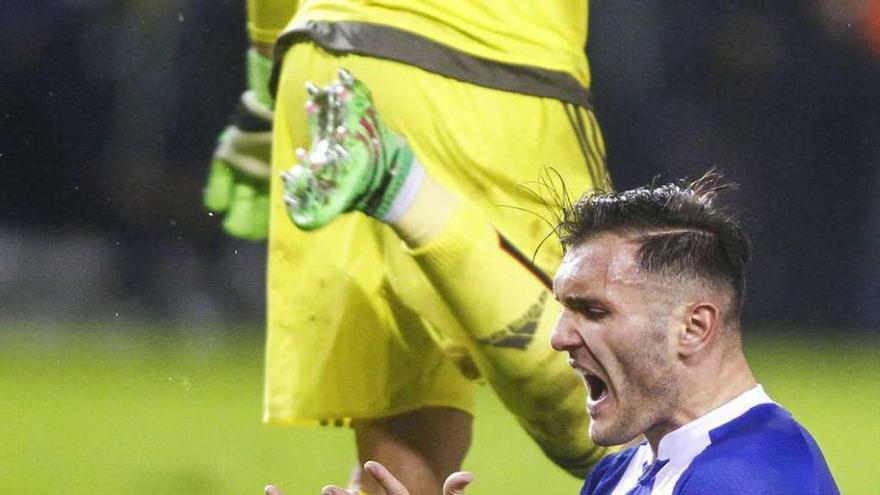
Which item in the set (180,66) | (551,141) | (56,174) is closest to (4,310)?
(56,174)

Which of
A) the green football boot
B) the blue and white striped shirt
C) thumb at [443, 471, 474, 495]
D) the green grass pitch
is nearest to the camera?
the blue and white striped shirt

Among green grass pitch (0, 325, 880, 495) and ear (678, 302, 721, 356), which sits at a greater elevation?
ear (678, 302, 721, 356)

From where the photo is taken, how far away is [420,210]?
1.88 metres

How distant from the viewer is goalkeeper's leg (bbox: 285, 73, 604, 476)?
1.86m

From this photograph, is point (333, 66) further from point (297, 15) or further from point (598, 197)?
point (598, 197)

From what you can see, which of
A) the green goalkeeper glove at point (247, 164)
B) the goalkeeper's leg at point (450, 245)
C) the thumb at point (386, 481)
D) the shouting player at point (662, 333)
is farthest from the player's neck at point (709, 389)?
the green goalkeeper glove at point (247, 164)

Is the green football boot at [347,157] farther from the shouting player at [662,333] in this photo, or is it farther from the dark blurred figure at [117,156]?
the shouting player at [662,333]

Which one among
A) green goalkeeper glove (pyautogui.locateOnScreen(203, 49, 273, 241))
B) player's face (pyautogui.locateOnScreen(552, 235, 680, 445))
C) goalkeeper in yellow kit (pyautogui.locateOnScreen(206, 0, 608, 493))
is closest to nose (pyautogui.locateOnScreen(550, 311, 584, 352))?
player's face (pyautogui.locateOnScreen(552, 235, 680, 445))

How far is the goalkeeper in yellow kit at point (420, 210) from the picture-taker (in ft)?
6.19

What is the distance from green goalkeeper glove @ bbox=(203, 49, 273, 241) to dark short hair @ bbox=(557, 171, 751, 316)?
77 cm

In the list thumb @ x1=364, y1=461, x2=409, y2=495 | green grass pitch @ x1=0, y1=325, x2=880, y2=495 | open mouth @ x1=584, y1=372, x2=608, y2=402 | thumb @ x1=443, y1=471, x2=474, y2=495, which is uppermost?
open mouth @ x1=584, y1=372, x2=608, y2=402

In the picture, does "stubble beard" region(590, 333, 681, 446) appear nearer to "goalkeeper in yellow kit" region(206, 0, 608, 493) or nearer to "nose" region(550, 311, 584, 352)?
"nose" region(550, 311, 584, 352)

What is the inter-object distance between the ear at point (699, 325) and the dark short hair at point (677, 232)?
29 millimetres

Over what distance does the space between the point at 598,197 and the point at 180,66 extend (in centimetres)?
89
